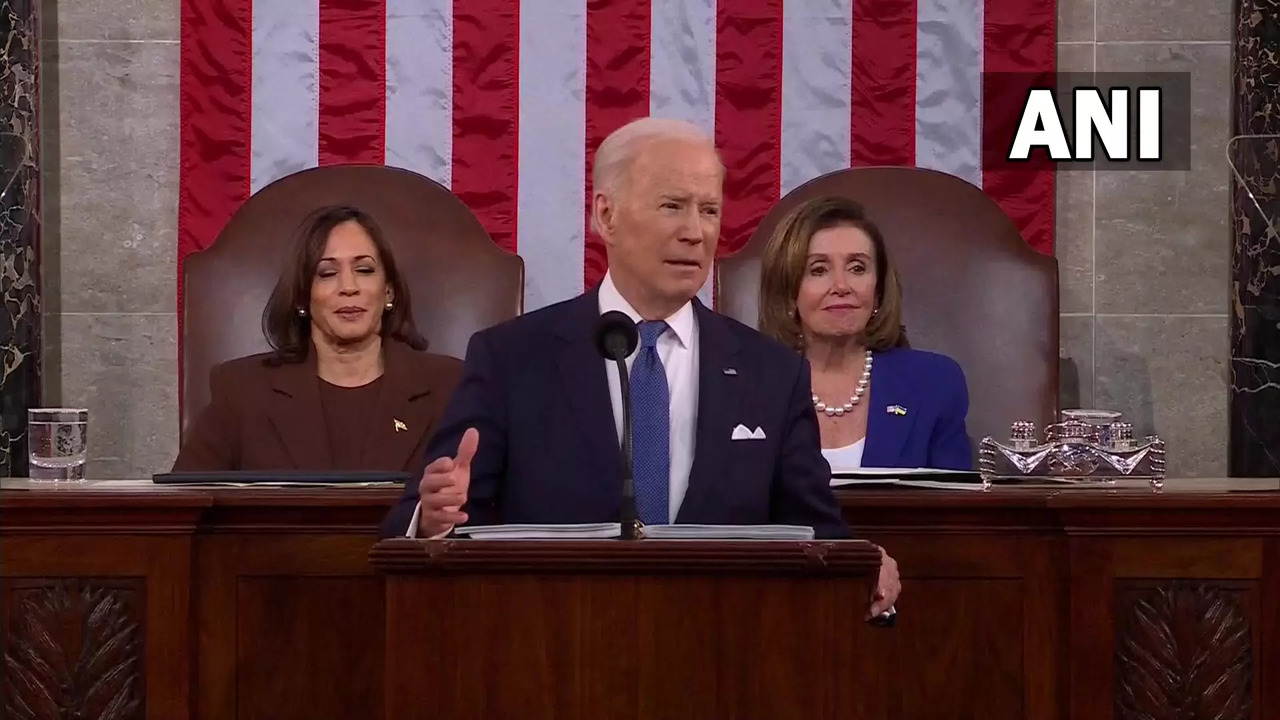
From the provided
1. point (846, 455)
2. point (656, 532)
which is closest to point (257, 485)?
point (656, 532)

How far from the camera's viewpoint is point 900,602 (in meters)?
2.92

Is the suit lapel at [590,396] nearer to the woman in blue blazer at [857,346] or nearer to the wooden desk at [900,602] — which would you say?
the wooden desk at [900,602]

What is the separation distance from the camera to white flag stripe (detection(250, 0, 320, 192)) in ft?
17.1

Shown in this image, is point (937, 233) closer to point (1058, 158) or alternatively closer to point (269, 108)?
point (1058, 158)

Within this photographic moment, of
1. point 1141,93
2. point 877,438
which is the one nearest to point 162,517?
point 877,438

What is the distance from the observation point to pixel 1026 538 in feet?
9.61

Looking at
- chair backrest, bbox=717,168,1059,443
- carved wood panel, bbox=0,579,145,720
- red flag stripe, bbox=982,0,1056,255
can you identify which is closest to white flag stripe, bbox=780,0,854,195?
red flag stripe, bbox=982,0,1056,255

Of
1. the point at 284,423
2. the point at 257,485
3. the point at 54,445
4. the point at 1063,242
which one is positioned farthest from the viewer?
the point at 1063,242

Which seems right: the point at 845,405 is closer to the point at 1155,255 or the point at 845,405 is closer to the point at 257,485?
the point at 257,485

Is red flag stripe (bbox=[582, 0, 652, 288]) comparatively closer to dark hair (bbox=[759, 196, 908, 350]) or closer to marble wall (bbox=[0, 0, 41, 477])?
dark hair (bbox=[759, 196, 908, 350])

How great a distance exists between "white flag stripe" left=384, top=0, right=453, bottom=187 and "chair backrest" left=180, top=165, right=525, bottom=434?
0.47 m

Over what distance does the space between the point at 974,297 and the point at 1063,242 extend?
2.81 feet

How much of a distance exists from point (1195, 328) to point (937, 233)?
3.93ft

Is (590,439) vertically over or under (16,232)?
under
